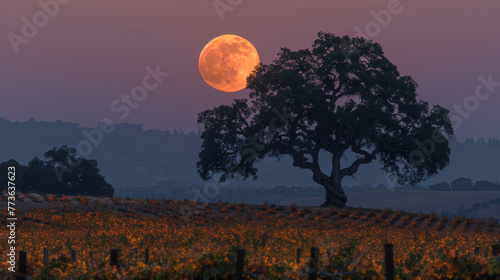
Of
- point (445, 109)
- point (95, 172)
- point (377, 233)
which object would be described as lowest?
point (377, 233)

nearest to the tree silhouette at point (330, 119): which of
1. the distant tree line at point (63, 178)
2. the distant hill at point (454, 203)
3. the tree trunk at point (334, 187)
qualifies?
the tree trunk at point (334, 187)

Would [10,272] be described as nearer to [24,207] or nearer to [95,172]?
[24,207]

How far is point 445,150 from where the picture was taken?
45.2 m

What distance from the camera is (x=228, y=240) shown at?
2398cm

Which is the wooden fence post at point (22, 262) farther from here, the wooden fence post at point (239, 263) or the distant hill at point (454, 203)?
the distant hill at point (454, 203)

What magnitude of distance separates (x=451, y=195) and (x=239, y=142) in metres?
115

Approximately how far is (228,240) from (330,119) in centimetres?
2123

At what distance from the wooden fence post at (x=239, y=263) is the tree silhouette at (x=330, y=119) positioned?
33446mm

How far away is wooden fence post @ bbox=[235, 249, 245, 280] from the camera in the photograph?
9359mm

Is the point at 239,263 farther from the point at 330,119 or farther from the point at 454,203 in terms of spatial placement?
the point at 454,203

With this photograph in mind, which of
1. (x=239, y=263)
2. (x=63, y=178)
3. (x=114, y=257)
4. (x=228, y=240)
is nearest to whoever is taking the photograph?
(x=239, y=263)

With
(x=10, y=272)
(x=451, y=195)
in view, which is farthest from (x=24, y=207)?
(x=451, y=195)

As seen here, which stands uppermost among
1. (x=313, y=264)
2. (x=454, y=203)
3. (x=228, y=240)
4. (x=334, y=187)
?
(x=334, y=187)

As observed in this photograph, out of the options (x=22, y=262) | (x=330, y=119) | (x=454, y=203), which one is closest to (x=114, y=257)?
(x=22, y=262)
